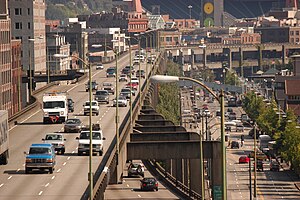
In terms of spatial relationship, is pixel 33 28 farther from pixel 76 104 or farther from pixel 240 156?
pixel 76 104

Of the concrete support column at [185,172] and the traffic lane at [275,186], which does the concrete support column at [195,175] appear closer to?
the concrete support column at [185,172]

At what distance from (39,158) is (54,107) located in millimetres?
29064

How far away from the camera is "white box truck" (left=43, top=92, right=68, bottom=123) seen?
92.6 meters

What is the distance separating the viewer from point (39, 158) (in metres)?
63.9

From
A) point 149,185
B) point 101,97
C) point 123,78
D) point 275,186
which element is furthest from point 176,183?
point 123,78

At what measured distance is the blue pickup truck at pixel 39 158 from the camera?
209ft

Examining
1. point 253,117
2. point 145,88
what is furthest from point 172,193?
point 253,117

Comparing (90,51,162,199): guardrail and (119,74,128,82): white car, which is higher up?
(119,74,128,82): white car

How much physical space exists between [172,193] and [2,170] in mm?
24016

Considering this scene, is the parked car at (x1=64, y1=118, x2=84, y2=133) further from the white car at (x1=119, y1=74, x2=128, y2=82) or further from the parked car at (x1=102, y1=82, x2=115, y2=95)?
the white car at (x1=119, y1=74, x2=128, y2=82)

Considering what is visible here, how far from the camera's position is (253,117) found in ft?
617

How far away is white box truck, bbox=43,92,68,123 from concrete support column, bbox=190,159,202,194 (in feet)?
32.6

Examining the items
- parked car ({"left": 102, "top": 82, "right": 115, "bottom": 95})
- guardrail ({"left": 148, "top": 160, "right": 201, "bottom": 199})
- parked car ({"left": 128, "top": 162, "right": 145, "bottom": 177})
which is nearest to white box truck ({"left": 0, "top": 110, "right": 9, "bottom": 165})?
guardrail ({"left": 148, "top": 160, "right": 201, "bottom": 199})

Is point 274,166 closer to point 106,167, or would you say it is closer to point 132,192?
point 132,192
